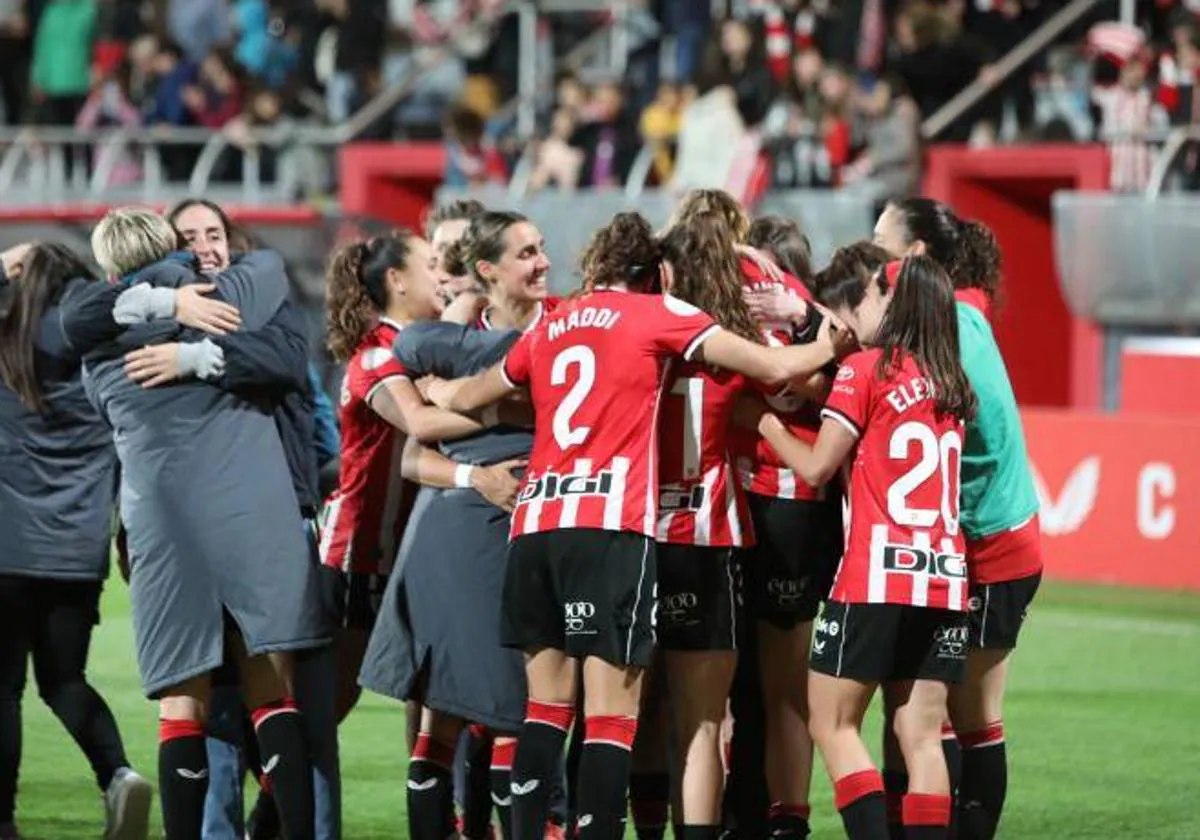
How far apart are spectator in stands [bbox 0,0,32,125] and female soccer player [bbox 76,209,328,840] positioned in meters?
18.8

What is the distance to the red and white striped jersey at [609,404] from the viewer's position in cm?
646

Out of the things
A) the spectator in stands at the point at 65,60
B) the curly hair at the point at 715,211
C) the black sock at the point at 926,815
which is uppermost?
the spectator in stands at the point at 65,60

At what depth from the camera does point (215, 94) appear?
22.9m

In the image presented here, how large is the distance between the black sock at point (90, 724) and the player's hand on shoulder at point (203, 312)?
1.53m

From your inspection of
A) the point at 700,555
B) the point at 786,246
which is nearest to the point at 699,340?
the point at 700,555

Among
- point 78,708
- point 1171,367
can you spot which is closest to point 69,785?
point 78,708

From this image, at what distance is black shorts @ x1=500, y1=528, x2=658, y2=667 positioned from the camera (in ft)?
21.2

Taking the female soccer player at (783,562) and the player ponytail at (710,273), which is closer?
the player ponytail at (710,273)

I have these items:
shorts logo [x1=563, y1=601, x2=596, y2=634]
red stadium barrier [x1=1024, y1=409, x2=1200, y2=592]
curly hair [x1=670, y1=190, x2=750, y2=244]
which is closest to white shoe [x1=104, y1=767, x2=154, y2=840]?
shorts logo [x1=563, y1=601, x2=596, y2=634]

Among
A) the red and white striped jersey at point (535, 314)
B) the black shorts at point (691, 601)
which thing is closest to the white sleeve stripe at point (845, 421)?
the black shorts at point (691, 601)

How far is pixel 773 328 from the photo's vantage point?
6.95m

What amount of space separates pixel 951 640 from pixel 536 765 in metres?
1.17

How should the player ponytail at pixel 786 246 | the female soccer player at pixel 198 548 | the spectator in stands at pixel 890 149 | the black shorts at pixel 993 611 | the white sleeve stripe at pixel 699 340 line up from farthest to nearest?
1. the spectator in stands at pixel 890 149
2. the player ponytail at pixel 786 246
3. the black shorts at pixel 993 611
4. the female soccer player at pixel 198 548
5. the white sleeve stripe at pixel 699 340

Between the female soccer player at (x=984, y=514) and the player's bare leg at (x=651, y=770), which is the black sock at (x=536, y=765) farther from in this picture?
the female soccer player at (x=984, y=514)
